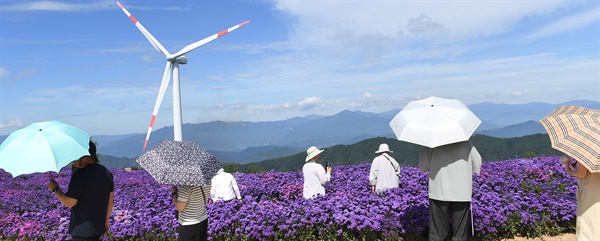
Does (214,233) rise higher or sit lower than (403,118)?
lower

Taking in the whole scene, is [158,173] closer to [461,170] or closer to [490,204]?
[461,170]

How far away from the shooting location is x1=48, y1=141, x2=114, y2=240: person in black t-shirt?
5707 mm

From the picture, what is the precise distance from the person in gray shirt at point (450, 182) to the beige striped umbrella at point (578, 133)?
1.75 metres

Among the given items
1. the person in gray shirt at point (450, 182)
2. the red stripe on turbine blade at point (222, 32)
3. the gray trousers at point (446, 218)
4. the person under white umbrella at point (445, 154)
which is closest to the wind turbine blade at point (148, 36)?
the red stripe on turbine blade at point (222, 32)

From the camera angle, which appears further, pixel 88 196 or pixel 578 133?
pixel 88 196

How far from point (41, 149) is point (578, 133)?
23.3 feet

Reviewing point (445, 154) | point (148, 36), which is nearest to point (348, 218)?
point (445, 154)

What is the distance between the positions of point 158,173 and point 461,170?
5.12 meters

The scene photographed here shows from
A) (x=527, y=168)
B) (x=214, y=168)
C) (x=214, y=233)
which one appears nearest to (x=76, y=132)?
(x=214, y=168)

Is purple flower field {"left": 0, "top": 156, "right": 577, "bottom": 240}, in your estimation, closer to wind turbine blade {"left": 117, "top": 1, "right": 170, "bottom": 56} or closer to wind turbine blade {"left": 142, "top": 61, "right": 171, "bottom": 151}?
wind turbine blade {"left": 142, "top": 61, "right": 171, "bottom": 151}

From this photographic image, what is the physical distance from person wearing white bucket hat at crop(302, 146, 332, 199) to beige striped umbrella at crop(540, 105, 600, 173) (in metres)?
5.90

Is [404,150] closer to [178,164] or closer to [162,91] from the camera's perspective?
[162,91]

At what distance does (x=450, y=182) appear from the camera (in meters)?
7.09

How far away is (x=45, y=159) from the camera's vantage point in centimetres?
531
